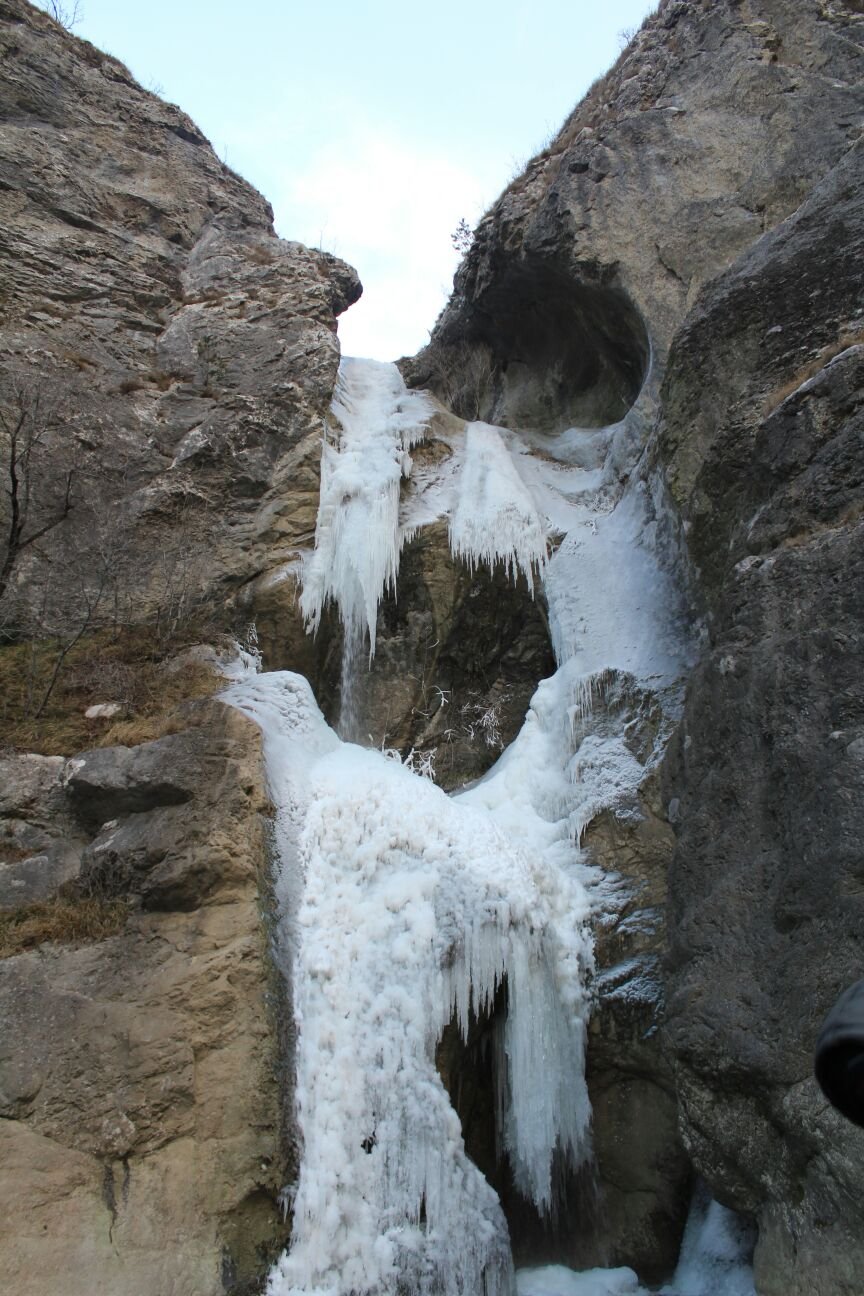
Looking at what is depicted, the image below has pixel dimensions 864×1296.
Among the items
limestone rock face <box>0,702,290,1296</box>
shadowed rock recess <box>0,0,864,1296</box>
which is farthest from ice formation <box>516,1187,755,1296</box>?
limestone rock face <box>0,702,290,1296</box>

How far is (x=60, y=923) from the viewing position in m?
6.32

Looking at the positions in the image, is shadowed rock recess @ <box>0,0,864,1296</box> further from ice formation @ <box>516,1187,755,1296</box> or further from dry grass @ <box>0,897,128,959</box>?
ice formation @ <box>516,1187,755,1296</box>

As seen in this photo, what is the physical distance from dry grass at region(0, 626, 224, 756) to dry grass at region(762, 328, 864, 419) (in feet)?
18.9

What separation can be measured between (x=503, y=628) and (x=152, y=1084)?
714 cm

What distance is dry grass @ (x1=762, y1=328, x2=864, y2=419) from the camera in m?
7.30

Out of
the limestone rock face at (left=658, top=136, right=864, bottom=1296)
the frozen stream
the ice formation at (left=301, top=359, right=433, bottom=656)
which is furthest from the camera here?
the ice formation at (left=301, top=359, right=433, bottom=656)

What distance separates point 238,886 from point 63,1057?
5.09 ft

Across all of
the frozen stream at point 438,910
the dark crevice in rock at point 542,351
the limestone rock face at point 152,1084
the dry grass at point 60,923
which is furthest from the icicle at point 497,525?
the dry grass at point 60,923

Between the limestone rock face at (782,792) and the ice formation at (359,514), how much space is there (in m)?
4.31

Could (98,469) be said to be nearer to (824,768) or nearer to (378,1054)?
(378,1054)

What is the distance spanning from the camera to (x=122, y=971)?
6.06m

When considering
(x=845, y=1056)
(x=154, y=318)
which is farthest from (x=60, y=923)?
(x=154, y=318)

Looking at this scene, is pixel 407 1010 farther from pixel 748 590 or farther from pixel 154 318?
pixel 154 318

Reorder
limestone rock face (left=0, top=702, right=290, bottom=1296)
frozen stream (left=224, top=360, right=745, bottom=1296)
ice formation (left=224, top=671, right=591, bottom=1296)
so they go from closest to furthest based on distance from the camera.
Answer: limestone rock face (left=0, top=702, right=290, bottom=1296)
ice formation (left=224, top=671, right=591, bottom=1296)
frozen stream (left=224, top=360, right=745, bottom=1296)
